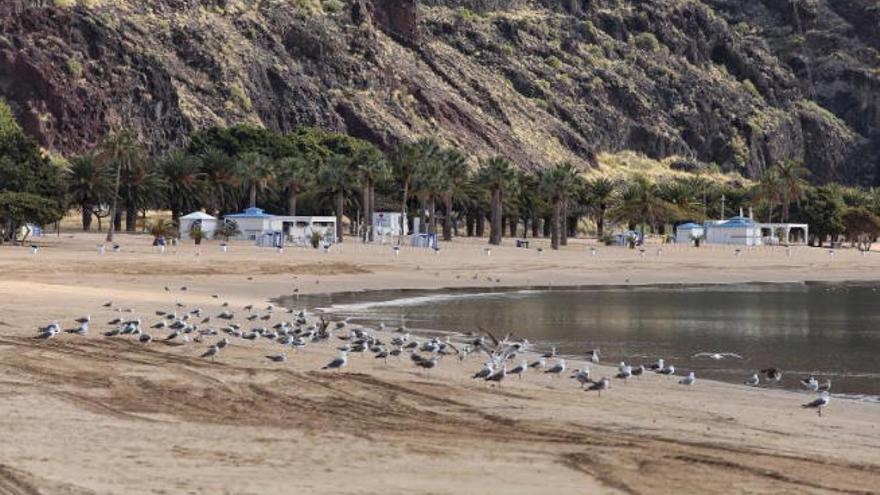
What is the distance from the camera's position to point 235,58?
16100 centimetres

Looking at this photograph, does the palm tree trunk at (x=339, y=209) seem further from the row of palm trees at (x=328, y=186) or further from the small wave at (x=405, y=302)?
the small wave at (x=405, y=302)

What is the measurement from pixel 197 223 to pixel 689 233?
53412mm

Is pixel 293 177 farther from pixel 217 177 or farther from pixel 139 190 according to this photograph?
pixel 139 190

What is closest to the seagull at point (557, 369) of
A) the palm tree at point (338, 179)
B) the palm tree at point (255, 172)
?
the palm tree at point (338, 179)

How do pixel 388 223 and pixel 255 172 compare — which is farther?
pixel 388 223

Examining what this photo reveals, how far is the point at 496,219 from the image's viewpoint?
112m

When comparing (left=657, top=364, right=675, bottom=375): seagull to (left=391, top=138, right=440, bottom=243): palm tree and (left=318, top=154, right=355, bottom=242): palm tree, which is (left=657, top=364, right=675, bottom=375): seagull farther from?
(left=391, top=138, right=440, bottom=243): palm tree

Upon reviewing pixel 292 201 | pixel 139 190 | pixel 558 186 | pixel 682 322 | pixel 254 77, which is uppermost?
pixel 254 77

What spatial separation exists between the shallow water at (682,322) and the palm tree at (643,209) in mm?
63054

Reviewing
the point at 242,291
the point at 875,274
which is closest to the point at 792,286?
the point at 875,274

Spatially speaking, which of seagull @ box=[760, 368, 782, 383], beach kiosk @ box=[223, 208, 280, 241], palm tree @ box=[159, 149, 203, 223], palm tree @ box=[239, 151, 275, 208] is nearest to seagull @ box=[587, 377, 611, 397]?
seagull @ box=[760, 368, 782, 383]

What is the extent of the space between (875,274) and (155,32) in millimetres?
93215

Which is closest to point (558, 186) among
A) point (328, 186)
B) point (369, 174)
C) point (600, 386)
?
point (369, 174)

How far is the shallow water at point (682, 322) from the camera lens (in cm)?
3203
